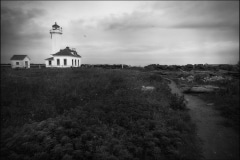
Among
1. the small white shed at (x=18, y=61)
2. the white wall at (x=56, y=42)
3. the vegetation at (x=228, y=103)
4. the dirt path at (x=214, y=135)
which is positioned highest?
the white wall at (x=56, y=42)

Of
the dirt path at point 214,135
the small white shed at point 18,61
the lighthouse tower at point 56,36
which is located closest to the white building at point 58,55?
the lighthouse tower at point 56,36

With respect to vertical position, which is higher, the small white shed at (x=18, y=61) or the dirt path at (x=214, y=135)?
the small white shed at (x=18, y=61)

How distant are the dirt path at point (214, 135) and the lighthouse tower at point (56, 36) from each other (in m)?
41.6

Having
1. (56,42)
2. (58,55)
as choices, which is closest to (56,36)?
(56,42)

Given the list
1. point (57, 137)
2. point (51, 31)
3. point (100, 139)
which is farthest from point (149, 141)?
point (51, 31)

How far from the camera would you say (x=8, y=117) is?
345 inches

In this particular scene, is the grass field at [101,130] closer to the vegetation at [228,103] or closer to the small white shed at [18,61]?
the vegetation at [228,103]

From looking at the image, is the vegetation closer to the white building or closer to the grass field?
the grass field

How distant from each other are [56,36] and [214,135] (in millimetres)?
44886

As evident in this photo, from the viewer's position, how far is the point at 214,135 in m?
6.62

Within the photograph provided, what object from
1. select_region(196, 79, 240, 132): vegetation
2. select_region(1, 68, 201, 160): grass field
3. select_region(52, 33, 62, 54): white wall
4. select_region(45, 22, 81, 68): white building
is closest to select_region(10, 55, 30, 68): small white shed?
select_region(45, 22, 81, 68): white building

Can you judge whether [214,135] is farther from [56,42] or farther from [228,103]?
[56,42]

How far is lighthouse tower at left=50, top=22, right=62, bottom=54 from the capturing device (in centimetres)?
4250

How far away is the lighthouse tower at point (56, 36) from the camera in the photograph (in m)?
42.5
